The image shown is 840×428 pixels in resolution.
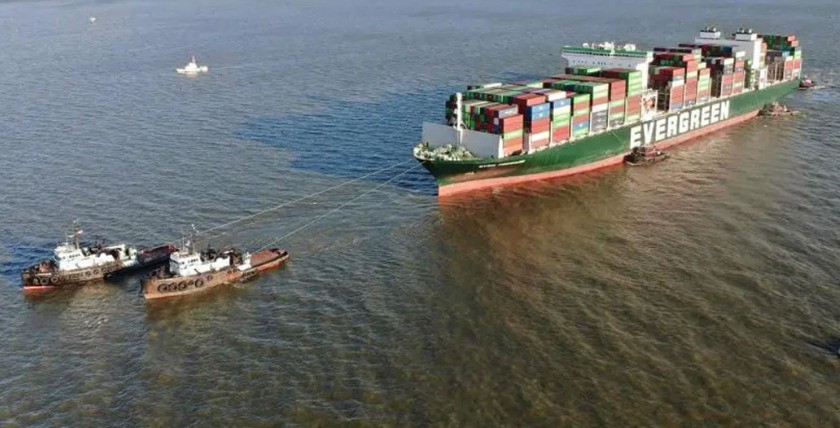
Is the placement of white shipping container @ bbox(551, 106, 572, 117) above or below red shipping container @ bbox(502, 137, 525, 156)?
above

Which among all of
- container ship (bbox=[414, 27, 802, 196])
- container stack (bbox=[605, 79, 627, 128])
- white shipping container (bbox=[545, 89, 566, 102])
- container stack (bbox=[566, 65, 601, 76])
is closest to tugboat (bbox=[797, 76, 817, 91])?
container ship (bbox=[414, 27, 802, 196])

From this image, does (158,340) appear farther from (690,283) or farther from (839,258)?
(839,258)

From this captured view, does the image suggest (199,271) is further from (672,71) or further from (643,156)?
(672,71)

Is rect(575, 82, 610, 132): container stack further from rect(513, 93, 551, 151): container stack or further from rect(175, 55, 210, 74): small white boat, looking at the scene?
rect(175, 55, 210, 74): small white boat

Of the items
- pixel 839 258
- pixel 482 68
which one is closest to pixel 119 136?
pixel 482 68

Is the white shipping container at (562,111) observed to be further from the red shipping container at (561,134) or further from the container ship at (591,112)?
the red shipping container at (561,134)
